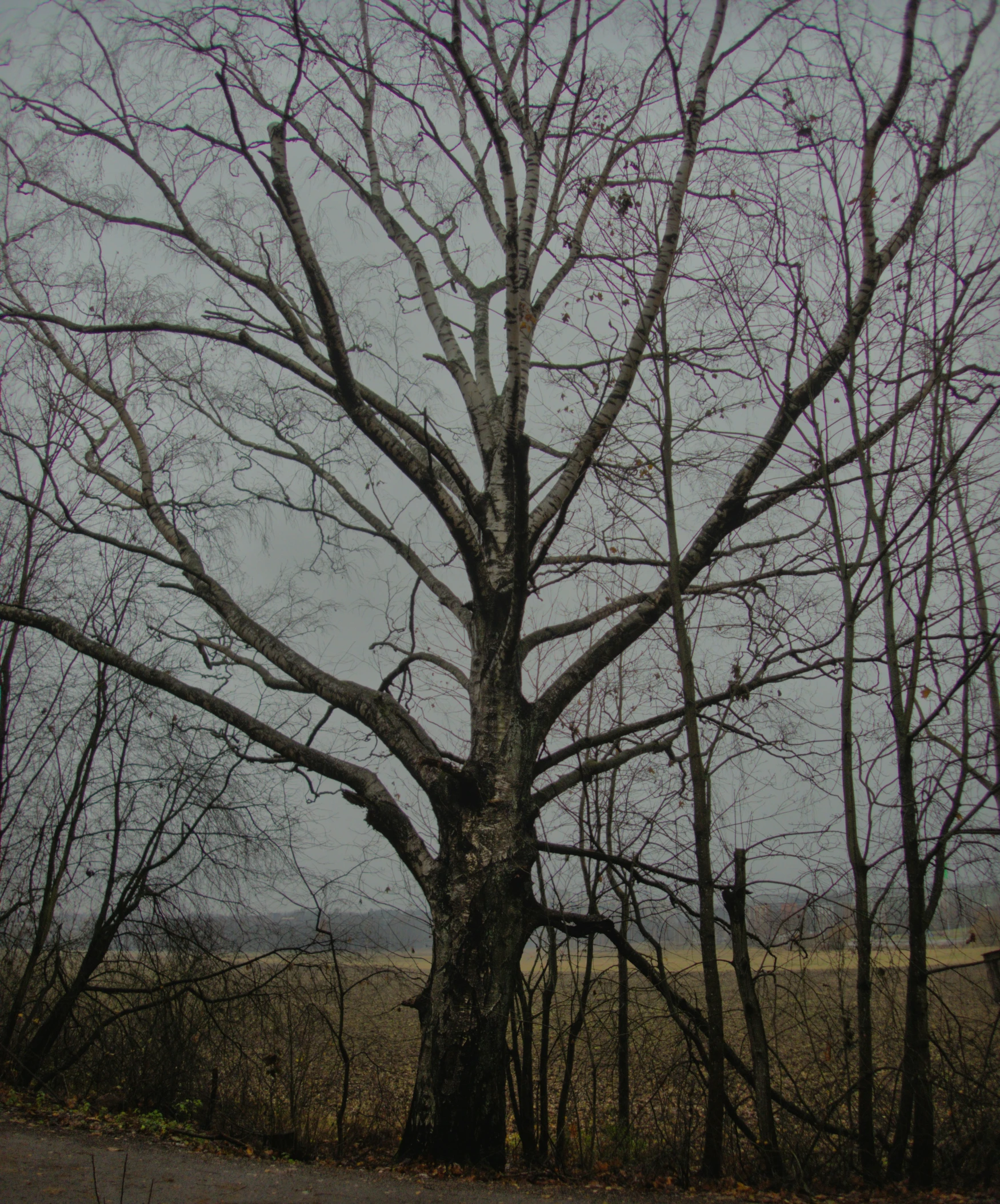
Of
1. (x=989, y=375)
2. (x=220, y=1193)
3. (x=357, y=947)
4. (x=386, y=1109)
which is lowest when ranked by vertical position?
(x=386, y=1109)

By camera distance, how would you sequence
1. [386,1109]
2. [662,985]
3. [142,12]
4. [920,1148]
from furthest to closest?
[386,1109]
[142,12]
[662,985]
[920,1148]

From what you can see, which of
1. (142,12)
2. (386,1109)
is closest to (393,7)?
(142,12)

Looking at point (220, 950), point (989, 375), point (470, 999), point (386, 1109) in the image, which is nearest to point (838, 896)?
point (470, 999)

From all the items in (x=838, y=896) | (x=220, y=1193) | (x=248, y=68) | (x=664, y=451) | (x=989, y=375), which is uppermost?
(x=248, y=68)

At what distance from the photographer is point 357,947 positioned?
6.22m

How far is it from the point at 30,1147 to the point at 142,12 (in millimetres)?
7557

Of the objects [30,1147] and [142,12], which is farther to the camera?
[142,12]

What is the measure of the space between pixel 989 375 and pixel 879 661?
2.03m

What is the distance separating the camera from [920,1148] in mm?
4090

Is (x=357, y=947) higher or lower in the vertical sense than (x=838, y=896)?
lower

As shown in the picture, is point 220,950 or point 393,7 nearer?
point 393,7

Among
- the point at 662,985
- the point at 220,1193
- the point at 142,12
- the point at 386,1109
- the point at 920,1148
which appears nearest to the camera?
the point at 220,1193

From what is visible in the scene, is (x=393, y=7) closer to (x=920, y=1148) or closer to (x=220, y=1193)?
(x=220, y=1193)

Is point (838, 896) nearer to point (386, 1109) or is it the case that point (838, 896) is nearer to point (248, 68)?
point (386, 1109)
